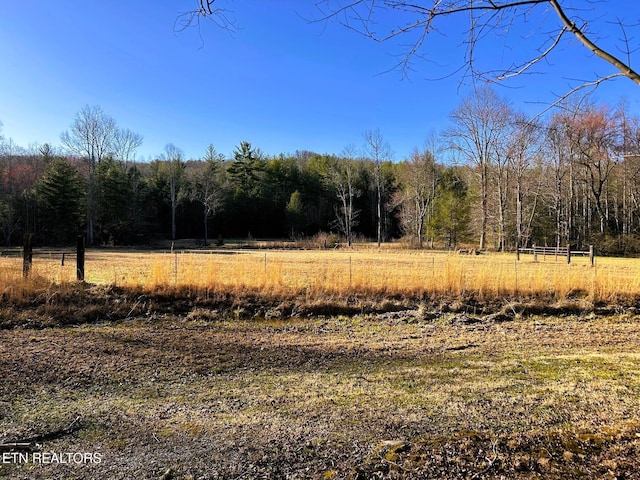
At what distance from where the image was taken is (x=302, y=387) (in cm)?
435

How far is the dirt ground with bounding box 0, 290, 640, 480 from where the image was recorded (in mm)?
2521

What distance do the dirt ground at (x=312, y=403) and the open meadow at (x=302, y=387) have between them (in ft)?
0.06

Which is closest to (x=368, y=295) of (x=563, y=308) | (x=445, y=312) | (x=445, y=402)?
(x=445, y=312)

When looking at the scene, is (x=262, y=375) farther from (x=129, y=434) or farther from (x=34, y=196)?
(x=34, y=196)

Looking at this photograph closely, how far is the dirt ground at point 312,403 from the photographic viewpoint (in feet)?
8.27

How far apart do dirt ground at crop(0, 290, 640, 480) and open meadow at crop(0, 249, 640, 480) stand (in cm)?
2

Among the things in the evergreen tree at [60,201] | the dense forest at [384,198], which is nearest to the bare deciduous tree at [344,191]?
the dense forest at [384,198]

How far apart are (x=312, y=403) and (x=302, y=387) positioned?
0.58 m

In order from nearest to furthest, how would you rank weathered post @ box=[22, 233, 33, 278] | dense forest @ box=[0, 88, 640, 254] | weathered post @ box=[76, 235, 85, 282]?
weathered post @ box=[22, 233, 33, 278], weathered post @ box=[76, 235, 85, 282], dense forest @ box=[0, 88, 640, 254]

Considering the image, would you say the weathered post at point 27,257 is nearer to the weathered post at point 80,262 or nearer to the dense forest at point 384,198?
the weathered post at point 80,262

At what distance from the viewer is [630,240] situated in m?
32.7

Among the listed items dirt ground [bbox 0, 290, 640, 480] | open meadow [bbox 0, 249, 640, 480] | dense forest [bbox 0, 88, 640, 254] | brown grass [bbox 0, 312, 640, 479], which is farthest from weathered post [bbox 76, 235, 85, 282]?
dense forest [bbox 0, 88, 640, 254]

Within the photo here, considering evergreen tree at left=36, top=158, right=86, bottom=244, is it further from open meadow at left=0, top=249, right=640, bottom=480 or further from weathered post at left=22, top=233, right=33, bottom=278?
open meadow at left=0, top=249, right=640, bottom=480

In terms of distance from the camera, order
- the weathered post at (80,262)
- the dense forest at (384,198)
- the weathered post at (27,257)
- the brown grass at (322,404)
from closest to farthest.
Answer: the brown grass at (322,404)
the weathered post at (27,257)
the weathered post at (80,262)
the dense forest at (384,198)
